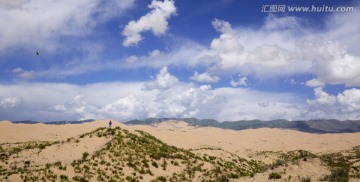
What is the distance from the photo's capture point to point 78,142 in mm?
33688

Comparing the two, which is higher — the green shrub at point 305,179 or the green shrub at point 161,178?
the green shrub at point 305,179

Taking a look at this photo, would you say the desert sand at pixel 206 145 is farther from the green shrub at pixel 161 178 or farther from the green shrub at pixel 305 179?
the green shrub at pixel 161 178

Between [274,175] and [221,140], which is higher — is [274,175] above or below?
below

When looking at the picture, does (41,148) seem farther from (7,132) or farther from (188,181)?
(7,132)

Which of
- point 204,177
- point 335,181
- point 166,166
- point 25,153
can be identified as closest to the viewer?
point 335,181

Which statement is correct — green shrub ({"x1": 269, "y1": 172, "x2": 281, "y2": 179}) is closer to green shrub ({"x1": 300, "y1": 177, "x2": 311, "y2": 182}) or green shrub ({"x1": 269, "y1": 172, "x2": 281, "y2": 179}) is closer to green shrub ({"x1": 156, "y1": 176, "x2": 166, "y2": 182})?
green shrub ({"x1": 300, "y1": 177, "x2": 311, "y2": 182})

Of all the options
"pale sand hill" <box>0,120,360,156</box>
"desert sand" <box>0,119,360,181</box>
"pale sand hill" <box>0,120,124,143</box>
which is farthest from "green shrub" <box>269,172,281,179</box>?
"pale sand hill" <box>0,120,124,143</box>

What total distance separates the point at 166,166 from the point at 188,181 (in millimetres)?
3753

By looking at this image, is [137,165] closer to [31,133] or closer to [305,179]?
[305,179]

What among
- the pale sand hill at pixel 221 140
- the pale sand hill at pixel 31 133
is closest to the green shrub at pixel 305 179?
the pale sand hill at pixel 221 140

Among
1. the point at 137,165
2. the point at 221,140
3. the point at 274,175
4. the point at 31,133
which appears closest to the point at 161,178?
the point at 137,165

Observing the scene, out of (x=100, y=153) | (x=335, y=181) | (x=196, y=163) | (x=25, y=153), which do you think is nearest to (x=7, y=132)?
(x=25, y=153)

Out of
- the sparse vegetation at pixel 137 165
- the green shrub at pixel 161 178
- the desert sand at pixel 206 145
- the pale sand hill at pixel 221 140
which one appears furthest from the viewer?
the pale sand hill at pixel 221 140

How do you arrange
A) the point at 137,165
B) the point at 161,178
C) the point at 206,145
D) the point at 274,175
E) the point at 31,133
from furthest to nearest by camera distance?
the point at 31,133 < the point at 206,145 < the point at 137,165 < the point at 161,178 < the point at 274,175
